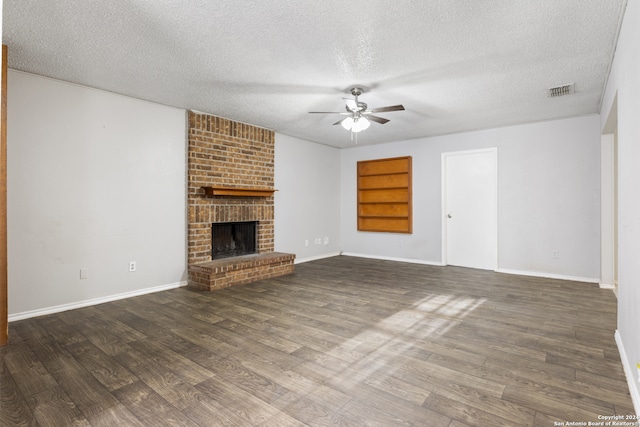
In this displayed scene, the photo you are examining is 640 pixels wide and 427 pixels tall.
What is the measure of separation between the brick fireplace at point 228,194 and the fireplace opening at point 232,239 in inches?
5.0

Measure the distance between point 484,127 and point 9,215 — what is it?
6237 mm

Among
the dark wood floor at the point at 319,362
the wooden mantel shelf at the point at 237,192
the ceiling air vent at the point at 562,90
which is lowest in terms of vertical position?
the dark wood floor at the point at 319,362

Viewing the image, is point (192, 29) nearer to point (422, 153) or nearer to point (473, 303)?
point (473, 303)

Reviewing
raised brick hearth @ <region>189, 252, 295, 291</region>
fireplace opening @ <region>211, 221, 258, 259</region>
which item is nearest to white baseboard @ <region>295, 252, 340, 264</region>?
raised brick hearth @ <region>189, 252, 295, 291</region>

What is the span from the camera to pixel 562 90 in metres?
3.75

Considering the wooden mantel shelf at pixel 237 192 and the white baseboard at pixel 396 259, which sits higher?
the wooden mantel shelf at pixel 237 192

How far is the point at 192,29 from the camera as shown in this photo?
8.39ft

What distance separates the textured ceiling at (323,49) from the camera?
2.33m

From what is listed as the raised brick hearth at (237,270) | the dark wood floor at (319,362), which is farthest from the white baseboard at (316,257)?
the dark wood floor at (319,362)

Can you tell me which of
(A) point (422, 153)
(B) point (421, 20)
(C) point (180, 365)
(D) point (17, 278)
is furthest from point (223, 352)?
(A) point (422, 153)

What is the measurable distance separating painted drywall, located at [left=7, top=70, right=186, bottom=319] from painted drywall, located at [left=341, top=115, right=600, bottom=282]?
4248 mm

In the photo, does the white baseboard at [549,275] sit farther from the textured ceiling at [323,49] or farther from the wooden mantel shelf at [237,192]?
the wooden mantel shelf at [237,192]

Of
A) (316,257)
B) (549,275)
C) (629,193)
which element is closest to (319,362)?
(629,193)

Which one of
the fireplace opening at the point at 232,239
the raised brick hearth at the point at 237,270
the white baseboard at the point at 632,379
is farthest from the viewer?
the fireplace opening at the point at 232,239
